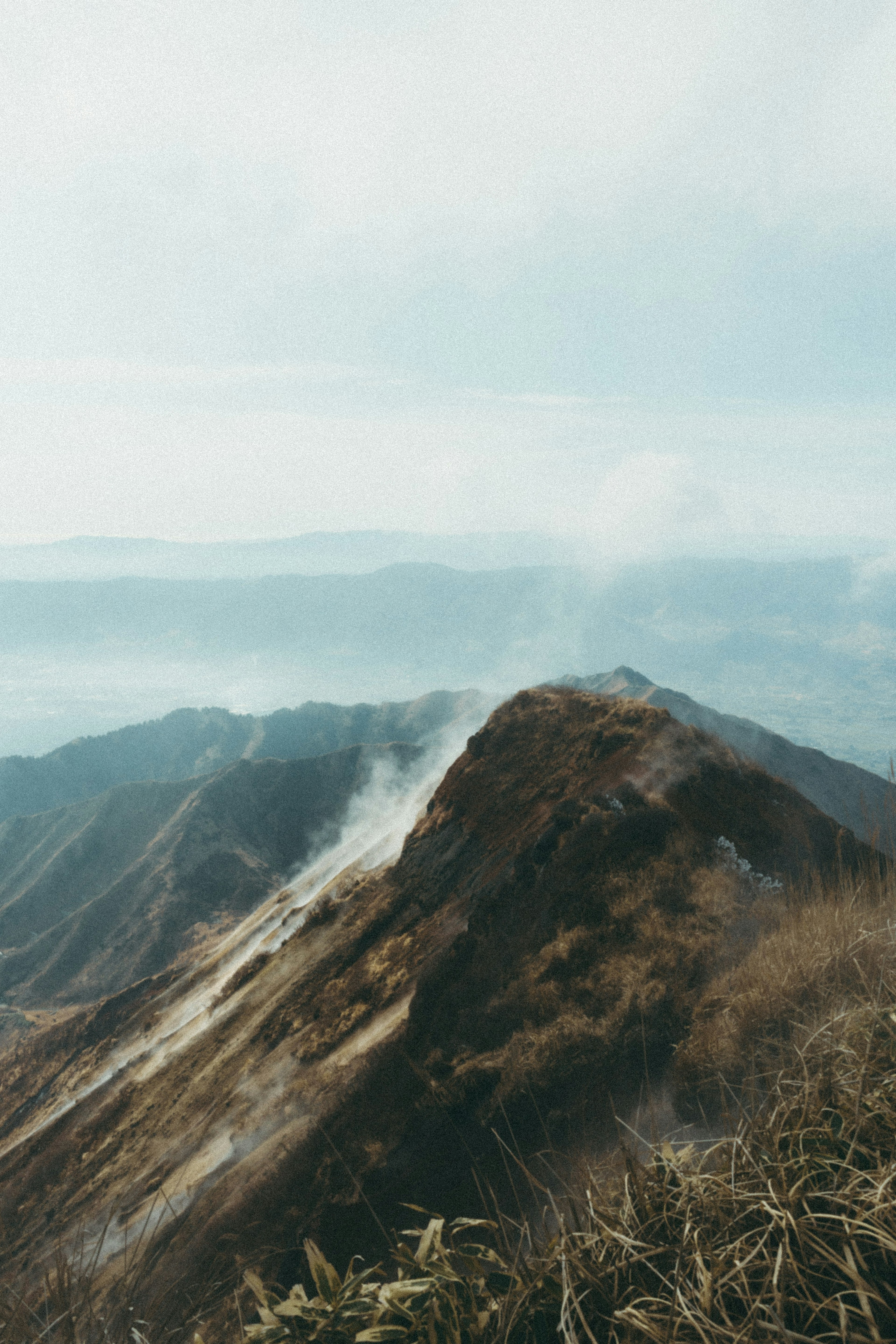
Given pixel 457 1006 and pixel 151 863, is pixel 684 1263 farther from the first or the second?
pixel 151 863

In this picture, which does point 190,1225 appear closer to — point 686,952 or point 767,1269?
point 686,952

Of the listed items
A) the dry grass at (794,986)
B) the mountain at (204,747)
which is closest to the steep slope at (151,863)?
the mountain at (204,747)

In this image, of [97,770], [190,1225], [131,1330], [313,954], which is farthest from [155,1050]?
[97,770]

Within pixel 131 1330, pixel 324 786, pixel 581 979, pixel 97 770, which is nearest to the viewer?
pixel 131 1330

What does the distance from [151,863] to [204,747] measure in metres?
121

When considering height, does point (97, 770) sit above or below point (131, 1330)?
below

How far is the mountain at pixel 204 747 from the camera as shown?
174 m

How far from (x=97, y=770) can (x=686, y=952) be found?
20521cm

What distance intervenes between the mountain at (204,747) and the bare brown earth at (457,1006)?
14322cm

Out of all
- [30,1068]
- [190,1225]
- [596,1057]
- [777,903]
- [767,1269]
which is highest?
[767,1269]

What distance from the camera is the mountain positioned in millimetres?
174250

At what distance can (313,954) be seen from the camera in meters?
20.3

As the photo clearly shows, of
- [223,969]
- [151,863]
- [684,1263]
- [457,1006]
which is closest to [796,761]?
[223,969]

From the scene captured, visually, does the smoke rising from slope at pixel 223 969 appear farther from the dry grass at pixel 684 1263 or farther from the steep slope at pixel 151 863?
the steep slope at pixel 151 863
